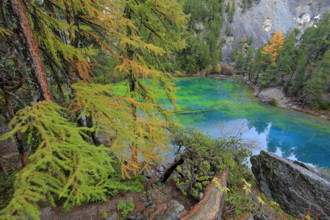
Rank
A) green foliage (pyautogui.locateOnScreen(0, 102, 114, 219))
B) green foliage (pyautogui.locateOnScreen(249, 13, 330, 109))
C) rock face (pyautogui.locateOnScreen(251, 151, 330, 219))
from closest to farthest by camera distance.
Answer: green foliage (pyautogui.locateOnScreen(0, 102, 114, 219)) < rock face (pyautogui.locateOnScreen(251, 151, 330, 219)) < green foliage (pyautogui.locateOnScreen(249, 13, 330, 109))

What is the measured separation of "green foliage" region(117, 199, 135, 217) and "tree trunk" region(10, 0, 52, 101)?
3.56 m

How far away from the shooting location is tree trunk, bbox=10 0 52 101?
180cm

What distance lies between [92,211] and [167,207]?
81.1 inches

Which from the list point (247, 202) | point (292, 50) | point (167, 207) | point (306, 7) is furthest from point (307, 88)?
point (306, 7)

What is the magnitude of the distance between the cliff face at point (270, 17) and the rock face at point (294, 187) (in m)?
60.6

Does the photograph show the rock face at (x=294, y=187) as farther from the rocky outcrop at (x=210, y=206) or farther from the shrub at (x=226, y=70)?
the shrub at (x=226, y=70)

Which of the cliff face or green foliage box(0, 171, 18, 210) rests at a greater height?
the cliff face

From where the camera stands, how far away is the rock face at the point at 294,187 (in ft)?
19.5

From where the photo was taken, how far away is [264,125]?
16547 mm

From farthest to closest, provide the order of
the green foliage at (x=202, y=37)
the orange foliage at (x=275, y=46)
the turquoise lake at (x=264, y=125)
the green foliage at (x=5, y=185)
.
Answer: the green foliage at (x=202, y=37)
the orange foliage at (x=275, y=46)
the turquoise lake at (x=264, y=125)
the green foliage at (x=5, y=185)

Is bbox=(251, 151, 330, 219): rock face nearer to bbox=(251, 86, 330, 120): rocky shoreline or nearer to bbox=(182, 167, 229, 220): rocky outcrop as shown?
bbox=(182, 167, 229, 220): rocky outcrop

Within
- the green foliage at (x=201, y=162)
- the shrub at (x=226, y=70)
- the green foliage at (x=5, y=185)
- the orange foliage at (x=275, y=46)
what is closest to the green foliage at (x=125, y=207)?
the green foliage at (x=201, y=162)

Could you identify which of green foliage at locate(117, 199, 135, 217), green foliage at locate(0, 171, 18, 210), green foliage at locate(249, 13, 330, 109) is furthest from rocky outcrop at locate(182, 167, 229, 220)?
green foliage at locate(249, 13, 330, 109)

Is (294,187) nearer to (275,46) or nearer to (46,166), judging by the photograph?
(46,166)
